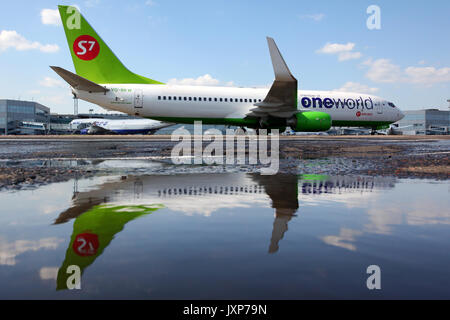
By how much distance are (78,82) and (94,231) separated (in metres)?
22.2

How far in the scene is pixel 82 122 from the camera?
79188 mm

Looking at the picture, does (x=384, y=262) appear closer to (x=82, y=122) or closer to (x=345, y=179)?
(x=345, y=179)

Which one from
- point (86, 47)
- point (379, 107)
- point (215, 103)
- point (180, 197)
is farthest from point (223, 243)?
point (379, 107)

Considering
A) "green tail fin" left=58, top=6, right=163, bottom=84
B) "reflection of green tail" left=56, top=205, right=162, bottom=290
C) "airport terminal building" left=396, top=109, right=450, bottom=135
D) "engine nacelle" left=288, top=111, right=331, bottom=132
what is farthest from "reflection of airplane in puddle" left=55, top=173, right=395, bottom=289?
"airport terminal building" left=396, top=109, right=450, bottom=135

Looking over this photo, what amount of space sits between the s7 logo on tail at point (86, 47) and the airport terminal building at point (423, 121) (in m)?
107

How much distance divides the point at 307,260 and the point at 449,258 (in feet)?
3.66

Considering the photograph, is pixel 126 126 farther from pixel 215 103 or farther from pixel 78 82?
pixel 78 82

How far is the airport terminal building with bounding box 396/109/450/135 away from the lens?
372ft

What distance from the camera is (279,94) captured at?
84.8ft

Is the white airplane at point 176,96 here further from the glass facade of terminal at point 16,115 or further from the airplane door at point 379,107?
the glass facade of terminal at point 16,115

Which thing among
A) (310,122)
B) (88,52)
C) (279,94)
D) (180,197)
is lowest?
(180,197)

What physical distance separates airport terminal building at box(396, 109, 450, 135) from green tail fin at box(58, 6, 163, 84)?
347ft

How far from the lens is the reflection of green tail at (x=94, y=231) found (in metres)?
2.61
